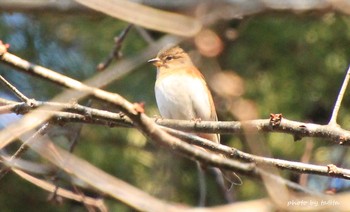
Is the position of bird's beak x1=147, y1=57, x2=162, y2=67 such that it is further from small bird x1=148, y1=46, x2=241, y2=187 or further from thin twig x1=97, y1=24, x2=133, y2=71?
thin twig x1=97, y1=24, x2=133, y2=71

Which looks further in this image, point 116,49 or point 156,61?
point 156,61

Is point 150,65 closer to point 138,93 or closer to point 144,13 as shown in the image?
point 138,93

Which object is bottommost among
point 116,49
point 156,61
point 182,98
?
point 116,49

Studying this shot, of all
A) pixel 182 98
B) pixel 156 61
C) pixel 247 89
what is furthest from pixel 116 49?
pixel 247 89

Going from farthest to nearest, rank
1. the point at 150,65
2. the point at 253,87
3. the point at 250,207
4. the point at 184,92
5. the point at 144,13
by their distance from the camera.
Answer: the point at 150,65 < the point at 253,87 < the point at 184,92 < the point at 144,13 < the point at 250,207

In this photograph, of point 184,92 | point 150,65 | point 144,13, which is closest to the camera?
point 144,13

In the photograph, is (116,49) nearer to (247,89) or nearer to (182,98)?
(182,98)

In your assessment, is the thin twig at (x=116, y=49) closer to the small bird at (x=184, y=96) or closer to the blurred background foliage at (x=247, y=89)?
the small bird at (x=184, y=96)

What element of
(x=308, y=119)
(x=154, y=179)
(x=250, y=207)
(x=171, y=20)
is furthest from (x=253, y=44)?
(x=250, y=207)

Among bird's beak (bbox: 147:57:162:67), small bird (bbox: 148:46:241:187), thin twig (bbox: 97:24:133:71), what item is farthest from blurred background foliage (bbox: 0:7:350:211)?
thin twig (bbox: 97:24:133:71)
